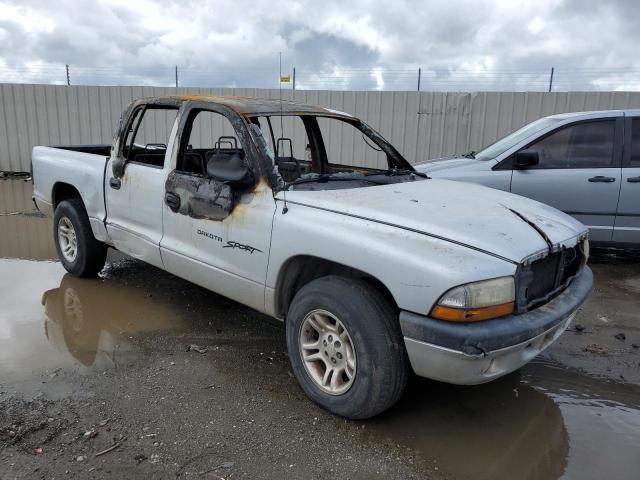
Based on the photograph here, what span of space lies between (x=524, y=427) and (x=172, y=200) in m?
2.69

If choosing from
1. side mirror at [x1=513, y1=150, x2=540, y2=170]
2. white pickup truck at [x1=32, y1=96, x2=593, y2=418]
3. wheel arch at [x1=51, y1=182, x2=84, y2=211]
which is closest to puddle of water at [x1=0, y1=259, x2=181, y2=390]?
white pickup truck at [x1=32, y1=96, x2=593, y2=418]

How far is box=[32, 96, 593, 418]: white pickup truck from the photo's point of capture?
2422mm

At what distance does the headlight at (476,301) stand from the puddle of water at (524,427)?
2.50ft

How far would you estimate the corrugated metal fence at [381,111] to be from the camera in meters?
10.5

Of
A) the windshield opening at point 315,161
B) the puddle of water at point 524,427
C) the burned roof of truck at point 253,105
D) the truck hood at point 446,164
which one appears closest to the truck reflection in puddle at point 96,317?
the windshield opening at point 315,161

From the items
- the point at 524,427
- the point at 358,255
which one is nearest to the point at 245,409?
the point at 358,255

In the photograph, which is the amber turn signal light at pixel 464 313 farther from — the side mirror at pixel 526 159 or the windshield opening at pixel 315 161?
the side mirror at pixel 526 159

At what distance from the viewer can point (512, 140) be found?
5.99m

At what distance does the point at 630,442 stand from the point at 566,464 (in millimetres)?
461

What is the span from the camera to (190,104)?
3.86 m

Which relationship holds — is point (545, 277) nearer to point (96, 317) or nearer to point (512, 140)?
point (96, 317)

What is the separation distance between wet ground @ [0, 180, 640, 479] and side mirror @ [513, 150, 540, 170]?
1.76m

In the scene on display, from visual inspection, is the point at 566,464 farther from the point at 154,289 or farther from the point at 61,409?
the point at 154,289

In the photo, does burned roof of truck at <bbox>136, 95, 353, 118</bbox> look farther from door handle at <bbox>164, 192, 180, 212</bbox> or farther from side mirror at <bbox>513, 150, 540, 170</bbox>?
side mirror at <bbox>513, 150, 540, 170</bbox>
